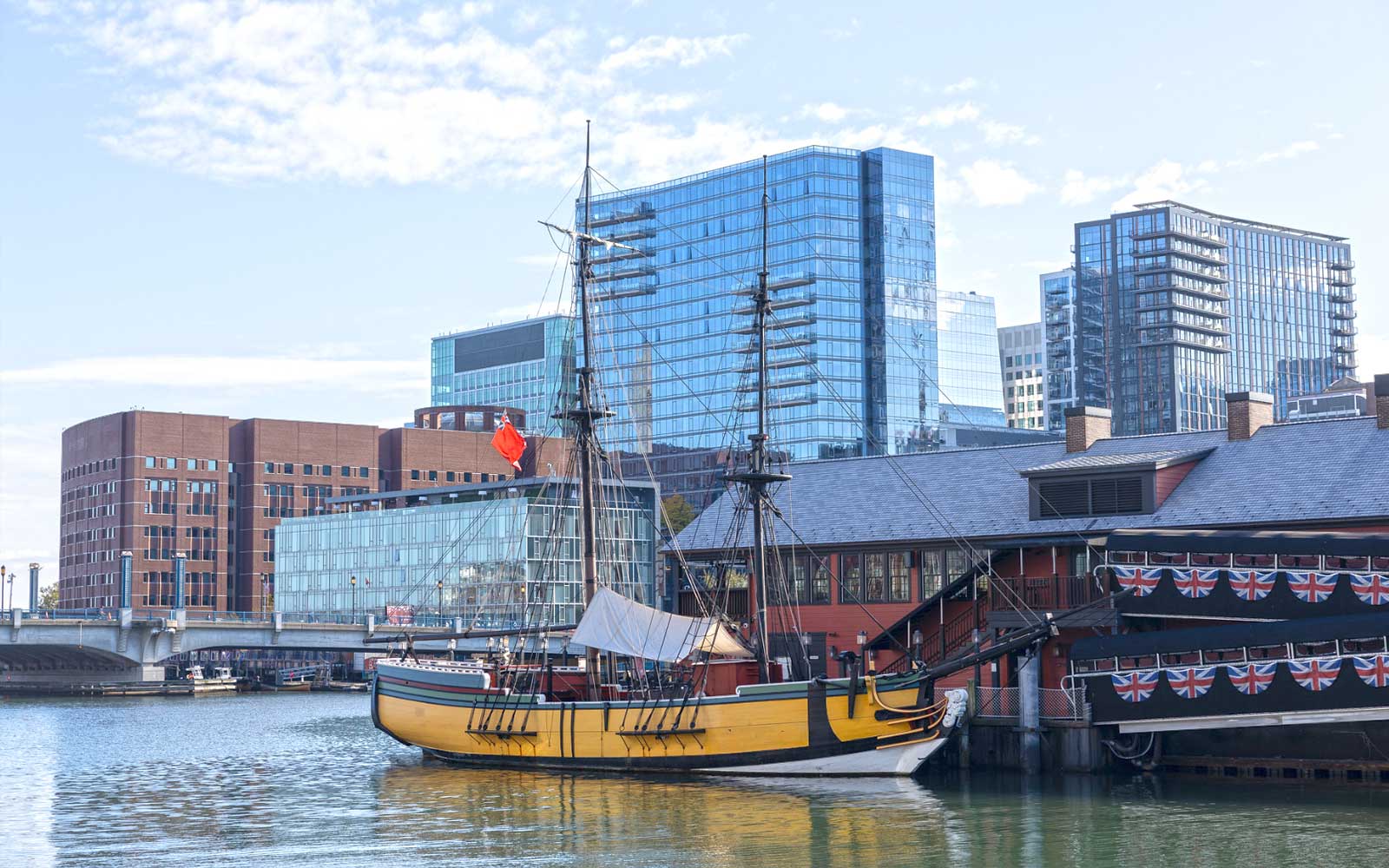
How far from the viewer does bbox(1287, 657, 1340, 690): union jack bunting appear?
4725cm

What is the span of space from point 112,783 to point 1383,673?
41044mm

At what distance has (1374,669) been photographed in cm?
4653

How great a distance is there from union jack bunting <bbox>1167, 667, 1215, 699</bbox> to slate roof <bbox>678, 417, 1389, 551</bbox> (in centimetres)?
692

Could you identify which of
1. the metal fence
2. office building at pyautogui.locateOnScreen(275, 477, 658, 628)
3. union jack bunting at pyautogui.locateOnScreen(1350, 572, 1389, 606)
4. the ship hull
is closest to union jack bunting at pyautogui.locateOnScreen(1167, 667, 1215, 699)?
the metal fence

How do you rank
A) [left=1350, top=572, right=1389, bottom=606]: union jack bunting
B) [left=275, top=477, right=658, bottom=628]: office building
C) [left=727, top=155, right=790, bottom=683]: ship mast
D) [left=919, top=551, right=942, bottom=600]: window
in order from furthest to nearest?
[left=275, top=477, right=658, bottom=628]: office building < [left=919, top=551, right=942, bottom=600]: window < [left=727, top=155, right=790, bottom=683]: ship mast < [left=1350, top=572, right=1389, bottom=606]: union jack bunting

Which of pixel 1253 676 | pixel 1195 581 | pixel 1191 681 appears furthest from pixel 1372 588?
pixel 1191 681

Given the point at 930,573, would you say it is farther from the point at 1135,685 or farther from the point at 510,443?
the point at 510,443

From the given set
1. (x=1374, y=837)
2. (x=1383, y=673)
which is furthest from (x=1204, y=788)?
(x=1374, y=837)

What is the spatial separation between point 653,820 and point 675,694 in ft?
35.5

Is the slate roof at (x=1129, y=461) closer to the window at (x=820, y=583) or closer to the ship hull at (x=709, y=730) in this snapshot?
the window at (x=820, y=583)

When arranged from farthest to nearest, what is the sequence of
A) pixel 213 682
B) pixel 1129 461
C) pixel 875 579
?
pixel 213 682 → pixel 875 579 → pixel 1129 461

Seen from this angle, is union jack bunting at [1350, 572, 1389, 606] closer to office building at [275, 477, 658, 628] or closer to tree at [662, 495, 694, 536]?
office building at [275, 477, 658, 628]

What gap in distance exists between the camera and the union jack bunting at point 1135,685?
5047cm

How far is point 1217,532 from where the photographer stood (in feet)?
169
